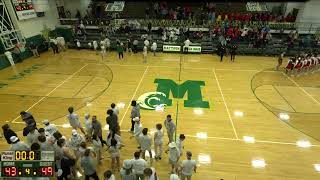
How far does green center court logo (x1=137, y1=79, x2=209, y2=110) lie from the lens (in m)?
11.9

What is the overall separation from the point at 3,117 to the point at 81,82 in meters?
4.46

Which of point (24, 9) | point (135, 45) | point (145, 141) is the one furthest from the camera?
point (135, 45)

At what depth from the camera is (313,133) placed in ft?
32.6

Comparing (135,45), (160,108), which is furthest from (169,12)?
(160,108)

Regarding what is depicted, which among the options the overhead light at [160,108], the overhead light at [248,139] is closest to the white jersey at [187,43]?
the overhead light at [160,108]

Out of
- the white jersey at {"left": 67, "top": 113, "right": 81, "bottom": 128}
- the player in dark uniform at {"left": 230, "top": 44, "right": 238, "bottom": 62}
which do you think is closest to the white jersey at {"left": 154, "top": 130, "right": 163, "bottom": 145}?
the white jersey at {"left": 67, "top": 113, "right": 81, "bottom": 128}

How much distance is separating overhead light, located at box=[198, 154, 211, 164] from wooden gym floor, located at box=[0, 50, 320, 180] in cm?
3

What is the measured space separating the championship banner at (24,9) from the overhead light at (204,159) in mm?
17136

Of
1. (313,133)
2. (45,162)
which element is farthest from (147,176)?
(313,133)

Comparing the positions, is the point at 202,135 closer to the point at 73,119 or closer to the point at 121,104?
the point at 121,104

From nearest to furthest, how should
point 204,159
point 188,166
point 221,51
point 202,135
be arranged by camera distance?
point 188,166 → point 204,159 → point 202,135 → point 221,51

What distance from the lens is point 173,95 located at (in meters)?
12.9

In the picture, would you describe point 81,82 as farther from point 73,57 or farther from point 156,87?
point 73,57

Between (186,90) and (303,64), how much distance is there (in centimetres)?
767
